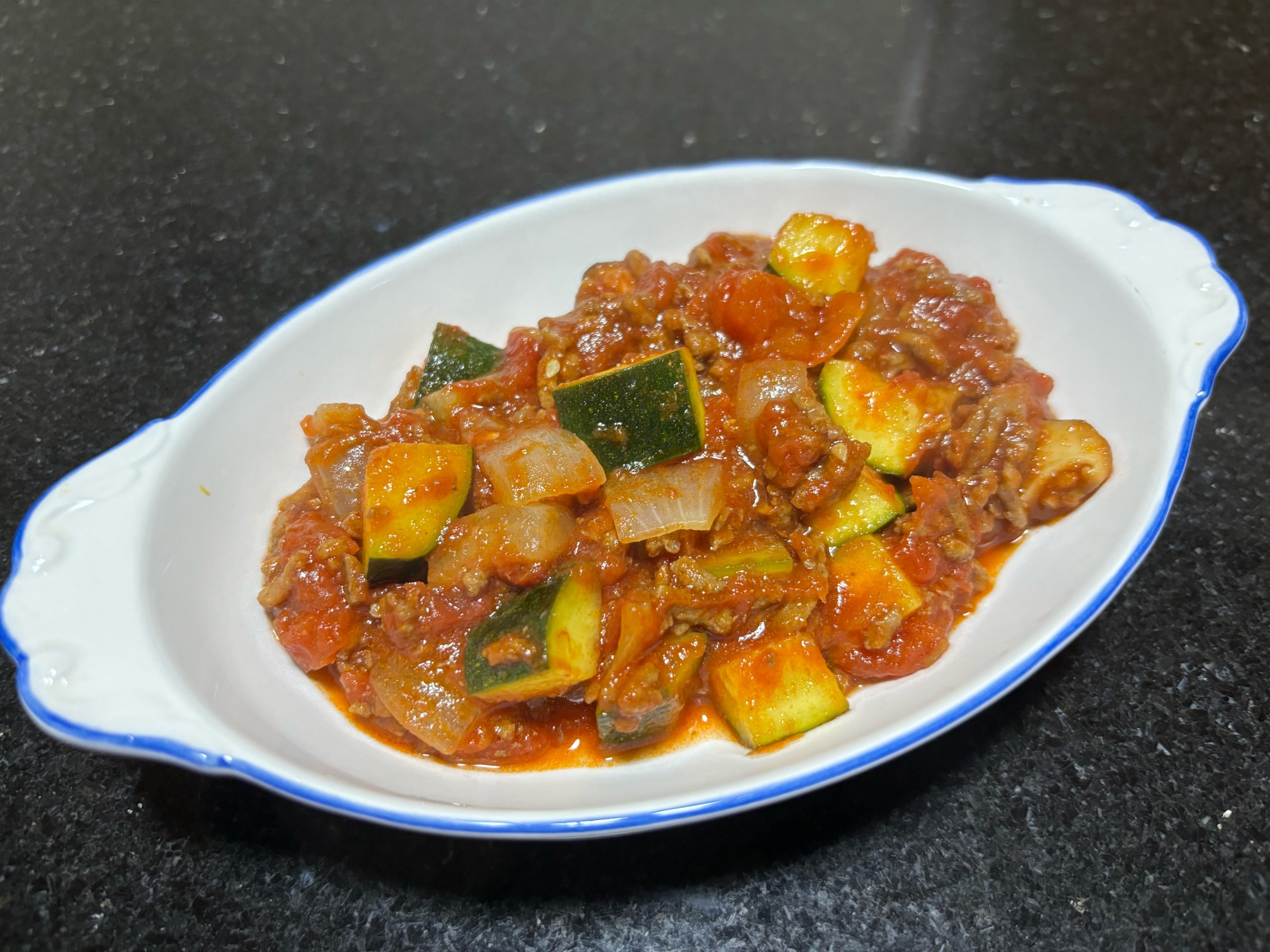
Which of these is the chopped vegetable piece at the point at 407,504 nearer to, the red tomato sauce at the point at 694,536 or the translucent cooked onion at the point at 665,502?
the red tomato sauce at the point at 694,536

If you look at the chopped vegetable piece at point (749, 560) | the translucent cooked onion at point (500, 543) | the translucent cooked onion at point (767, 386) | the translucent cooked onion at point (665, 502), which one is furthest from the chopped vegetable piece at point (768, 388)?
the translucent cooked onion at point (500, 543)

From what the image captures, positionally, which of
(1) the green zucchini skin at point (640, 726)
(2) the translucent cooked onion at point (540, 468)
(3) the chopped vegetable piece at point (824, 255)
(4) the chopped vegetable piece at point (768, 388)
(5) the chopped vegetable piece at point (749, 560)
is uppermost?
(3) the chopped vegetable piece at point (824, 255)

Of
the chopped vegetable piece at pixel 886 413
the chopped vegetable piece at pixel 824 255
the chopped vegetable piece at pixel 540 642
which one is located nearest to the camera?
the chopped vegetable piece at pixel 540 642

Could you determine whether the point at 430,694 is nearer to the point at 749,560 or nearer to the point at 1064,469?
the point at 749,560

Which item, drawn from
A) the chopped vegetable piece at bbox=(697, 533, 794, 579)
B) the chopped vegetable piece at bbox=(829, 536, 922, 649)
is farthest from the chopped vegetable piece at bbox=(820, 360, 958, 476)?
the chopped vegetable piece at bbox=(697, 533, 794, 579)

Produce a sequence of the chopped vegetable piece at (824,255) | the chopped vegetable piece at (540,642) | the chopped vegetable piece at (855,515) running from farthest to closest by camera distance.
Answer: the chopped vegetable piece at (824,255) → the chopped vegetable piece at (855,515) → the chopped vegetable piece at (540,642)

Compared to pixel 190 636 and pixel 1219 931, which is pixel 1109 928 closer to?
pixel 1219 931
